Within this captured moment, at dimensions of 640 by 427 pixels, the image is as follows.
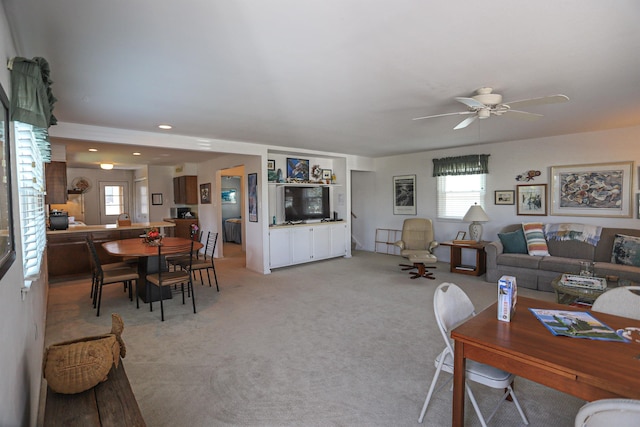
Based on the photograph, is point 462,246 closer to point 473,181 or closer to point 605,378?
point 473,181

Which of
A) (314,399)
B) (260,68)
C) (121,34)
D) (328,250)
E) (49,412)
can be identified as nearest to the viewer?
(49,412)

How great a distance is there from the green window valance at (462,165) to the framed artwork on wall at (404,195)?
0.66 meters

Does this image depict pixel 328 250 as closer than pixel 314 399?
No

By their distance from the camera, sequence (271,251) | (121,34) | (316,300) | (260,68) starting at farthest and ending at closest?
(271,251), (316,300), (260,68), (121,34)

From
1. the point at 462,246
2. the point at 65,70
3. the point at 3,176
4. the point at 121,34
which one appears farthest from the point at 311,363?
the point at 462,246

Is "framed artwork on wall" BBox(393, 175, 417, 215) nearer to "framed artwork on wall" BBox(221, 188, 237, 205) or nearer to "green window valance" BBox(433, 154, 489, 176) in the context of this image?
"green window valance" BBox(433, 154, 489, 176)

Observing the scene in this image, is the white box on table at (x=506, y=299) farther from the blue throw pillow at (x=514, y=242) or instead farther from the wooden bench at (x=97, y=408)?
the blue throw pillow at (x=514, y=242)

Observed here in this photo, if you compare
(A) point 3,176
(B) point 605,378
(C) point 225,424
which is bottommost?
(C) point 225,424

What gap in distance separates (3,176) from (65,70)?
157 cm

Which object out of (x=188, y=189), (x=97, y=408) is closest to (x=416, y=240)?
(x=97, y=408)

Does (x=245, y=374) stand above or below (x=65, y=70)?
below

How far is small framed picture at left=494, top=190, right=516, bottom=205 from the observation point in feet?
19.3

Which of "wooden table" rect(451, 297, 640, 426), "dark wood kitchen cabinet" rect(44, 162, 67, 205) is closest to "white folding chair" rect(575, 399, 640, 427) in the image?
"wooden table" rect(451, 297, 640, 426)

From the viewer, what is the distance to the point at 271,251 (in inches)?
238
